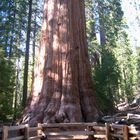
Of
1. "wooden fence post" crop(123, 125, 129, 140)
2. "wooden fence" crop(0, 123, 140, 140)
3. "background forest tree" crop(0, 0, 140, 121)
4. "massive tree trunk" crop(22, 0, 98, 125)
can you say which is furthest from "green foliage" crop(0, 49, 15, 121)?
"wooden fence post" crop(123, 125, 129, 140)

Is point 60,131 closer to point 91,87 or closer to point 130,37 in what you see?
point 91,87

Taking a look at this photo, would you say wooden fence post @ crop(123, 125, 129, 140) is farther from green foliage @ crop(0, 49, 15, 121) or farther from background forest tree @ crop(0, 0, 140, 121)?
green foliage @ crop(0, 49, 15, 121)

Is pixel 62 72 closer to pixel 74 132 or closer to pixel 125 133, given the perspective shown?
pixel 74 132

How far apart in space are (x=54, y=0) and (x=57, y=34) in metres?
1.90

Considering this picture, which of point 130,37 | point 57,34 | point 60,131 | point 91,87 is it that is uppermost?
point 130,37

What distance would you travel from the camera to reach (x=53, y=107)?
13.4m

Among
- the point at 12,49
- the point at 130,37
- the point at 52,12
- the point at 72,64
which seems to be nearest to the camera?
the point at 72,64

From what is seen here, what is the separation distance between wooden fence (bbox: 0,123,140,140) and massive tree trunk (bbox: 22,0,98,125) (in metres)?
0.75

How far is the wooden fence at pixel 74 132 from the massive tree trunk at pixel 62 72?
75 centimetres

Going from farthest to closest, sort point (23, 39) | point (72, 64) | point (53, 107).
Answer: point (23, 39), point (72, 64), point (53, 107)

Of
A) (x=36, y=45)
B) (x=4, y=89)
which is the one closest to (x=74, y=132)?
(x=4, y=89)

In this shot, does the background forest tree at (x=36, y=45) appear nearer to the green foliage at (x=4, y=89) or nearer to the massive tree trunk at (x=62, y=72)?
the green foliage at (x=4, y=89)

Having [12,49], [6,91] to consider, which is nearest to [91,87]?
[6,91]

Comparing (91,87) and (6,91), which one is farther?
(6,91)
